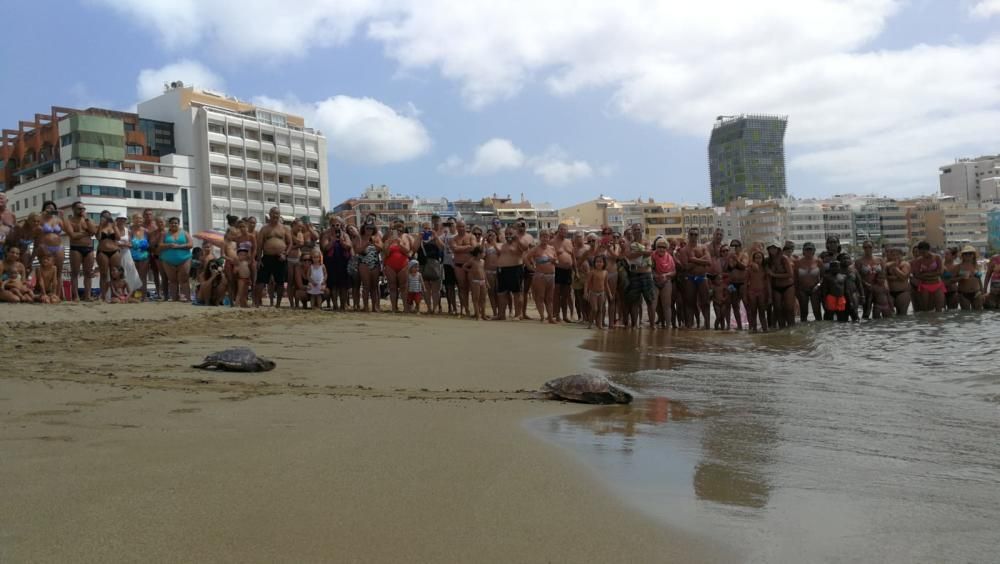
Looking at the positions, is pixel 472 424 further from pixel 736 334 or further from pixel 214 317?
pixel 736 334

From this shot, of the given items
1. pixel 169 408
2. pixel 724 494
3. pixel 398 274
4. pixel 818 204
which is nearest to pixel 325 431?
pixel 169 408

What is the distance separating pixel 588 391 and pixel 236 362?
2523 millimetres

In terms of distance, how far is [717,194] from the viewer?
18512cm

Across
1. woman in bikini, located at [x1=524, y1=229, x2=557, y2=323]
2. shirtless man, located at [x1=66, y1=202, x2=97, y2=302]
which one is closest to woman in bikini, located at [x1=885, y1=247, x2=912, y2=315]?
woman in bikini, located at [x1=524, y1=229, x2=557, y2=323]

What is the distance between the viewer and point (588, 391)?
4457 millimetres

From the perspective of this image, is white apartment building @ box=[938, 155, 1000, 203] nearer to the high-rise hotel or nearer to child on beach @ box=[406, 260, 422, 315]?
the high-rise hotel

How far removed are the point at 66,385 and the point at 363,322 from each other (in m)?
4.47

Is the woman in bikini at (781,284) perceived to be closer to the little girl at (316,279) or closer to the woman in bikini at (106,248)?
the little girl at (316,279)

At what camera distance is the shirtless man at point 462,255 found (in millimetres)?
11047

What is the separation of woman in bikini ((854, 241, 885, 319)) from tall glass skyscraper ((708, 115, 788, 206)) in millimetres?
170828

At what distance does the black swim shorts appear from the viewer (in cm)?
1082

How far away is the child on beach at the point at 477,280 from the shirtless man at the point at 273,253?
293 centimetres

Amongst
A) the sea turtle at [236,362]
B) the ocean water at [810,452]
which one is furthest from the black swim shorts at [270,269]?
the ocean water at [810,452]

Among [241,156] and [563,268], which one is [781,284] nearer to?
[563,268]
